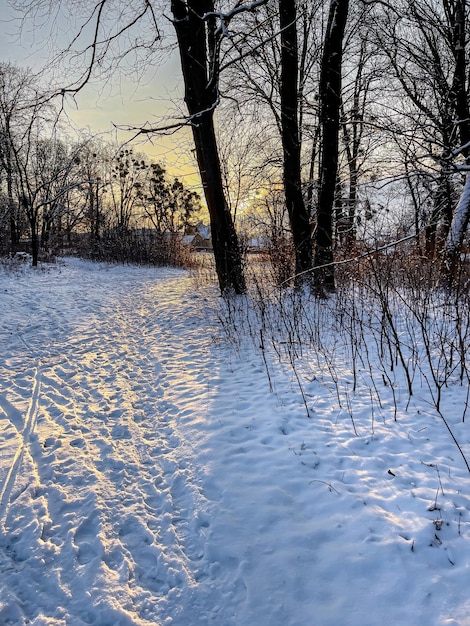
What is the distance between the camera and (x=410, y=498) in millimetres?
2396

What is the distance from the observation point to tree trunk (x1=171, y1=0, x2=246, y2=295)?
756 cm

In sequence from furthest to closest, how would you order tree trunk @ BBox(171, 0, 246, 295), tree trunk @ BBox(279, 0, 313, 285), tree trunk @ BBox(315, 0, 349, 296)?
tree trunk @ BBox(279, 0, 313, 285) < tree trunk @ BBox(171, 0, 246, 295) < tree trunk @ BBox(315, 0, 349, 296)

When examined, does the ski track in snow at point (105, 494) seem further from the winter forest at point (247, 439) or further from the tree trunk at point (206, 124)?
the tree trunk at point (206, 124)

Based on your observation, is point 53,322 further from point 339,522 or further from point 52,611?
point 339,522

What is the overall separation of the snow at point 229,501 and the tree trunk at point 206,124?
4200 millimetres

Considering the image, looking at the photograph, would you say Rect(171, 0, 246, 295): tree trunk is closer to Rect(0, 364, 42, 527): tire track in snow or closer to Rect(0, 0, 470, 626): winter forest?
→ Rect(0, 0, 470, 626): winter forest

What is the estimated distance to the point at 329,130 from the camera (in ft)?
23.9

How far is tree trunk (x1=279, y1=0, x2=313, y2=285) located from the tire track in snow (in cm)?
547

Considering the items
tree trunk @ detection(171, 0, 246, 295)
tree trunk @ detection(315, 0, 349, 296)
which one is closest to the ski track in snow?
tree trunk @ detection(171, 0, 246, 295)

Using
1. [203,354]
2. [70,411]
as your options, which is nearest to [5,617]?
[70,411]

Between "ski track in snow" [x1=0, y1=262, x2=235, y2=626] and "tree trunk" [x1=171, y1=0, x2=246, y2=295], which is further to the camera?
"tree trunk" [x1=171, y1=0, x2=246, y2=295]

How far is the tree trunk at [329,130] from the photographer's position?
273 inches

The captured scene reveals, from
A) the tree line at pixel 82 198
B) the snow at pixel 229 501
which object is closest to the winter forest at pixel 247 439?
the snow at pixel 229 501

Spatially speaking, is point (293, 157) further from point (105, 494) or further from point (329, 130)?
point (105, 494)
